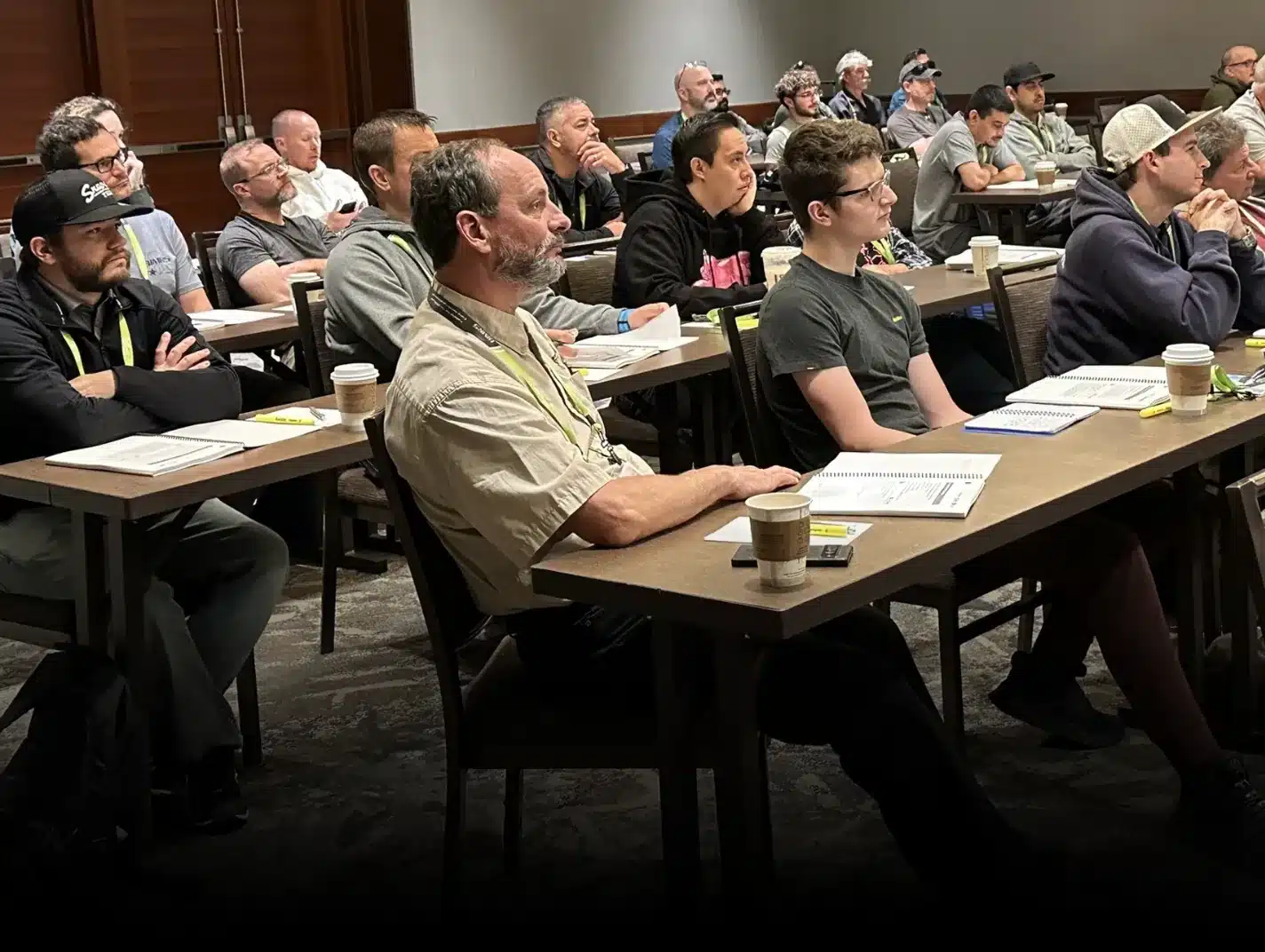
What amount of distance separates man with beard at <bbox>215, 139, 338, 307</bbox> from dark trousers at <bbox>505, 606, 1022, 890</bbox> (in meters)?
3.24

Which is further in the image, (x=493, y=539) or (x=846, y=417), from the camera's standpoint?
(x=846, y=417)

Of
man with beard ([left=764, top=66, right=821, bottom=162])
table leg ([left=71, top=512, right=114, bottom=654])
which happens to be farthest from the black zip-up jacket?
man with beard ([left=764, top=66, right=821, bottom=162])

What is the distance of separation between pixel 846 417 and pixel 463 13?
839 cm

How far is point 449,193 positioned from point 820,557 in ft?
2.80

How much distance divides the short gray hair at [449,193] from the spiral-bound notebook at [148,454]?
68cm

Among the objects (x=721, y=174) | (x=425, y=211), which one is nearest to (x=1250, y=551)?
(x=425, y=211)

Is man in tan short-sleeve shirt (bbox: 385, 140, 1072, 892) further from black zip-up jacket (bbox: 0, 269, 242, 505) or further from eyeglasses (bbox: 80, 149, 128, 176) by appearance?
eyeglasses (bbox: 80, 149, 128, 176)

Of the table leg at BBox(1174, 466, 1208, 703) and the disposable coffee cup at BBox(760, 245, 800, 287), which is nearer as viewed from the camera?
the table leg at BBox(1174, 466, 1208, 703)

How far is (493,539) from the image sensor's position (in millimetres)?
2273

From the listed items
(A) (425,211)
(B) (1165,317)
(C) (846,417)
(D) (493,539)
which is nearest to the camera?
(D) (493,539)

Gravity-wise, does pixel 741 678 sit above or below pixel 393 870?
above

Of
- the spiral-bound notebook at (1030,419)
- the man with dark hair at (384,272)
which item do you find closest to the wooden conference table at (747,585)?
the spiral-bound notebook at (1030,419)

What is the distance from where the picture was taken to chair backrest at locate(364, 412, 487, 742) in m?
2.36

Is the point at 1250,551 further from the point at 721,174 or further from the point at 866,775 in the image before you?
the point at 721,174
